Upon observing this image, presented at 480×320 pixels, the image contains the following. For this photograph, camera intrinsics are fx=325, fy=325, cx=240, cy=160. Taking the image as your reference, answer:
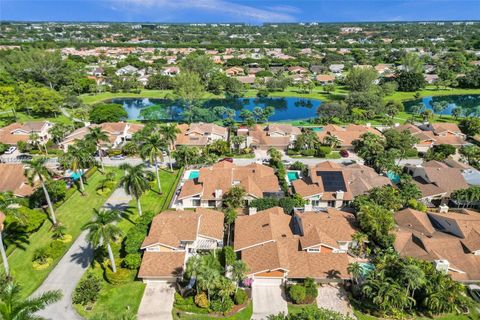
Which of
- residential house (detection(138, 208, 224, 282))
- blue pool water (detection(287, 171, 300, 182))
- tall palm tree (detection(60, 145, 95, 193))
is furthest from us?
blue pool water (detection(287, 171, 300, 182))

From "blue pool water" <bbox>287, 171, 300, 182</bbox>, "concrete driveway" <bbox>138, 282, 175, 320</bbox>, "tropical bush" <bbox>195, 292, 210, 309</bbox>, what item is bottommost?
"concrete driveway" <bbox>138, 282, 175, 320</bbox>

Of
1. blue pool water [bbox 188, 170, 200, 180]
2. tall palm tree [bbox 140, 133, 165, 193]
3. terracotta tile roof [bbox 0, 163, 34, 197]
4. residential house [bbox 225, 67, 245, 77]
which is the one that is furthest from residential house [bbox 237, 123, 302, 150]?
residential house [bbox 225, 67, 245, 77]

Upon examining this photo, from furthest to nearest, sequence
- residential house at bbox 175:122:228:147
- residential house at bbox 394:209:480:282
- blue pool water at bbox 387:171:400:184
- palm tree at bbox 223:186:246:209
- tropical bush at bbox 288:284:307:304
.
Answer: residential house at bbox 175:122:228:147
blue pool water at bbox 387:171:400:184
palm tree at bbox 223:186:246:209
residential house at bbox 394:209:480:282
tropical bush at bbox 288:284:307:304

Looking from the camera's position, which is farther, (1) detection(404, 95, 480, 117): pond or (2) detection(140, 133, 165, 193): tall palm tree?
(1) detection(404, 95, 480, 117): pond

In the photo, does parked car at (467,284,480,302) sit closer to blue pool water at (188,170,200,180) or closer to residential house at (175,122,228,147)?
blue pool water at (188,170,200,180)

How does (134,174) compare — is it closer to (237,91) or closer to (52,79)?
(237,91)

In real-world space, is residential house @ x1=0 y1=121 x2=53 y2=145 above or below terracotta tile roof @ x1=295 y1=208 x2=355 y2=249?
below

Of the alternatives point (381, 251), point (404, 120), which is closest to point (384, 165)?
point (381, 251)
